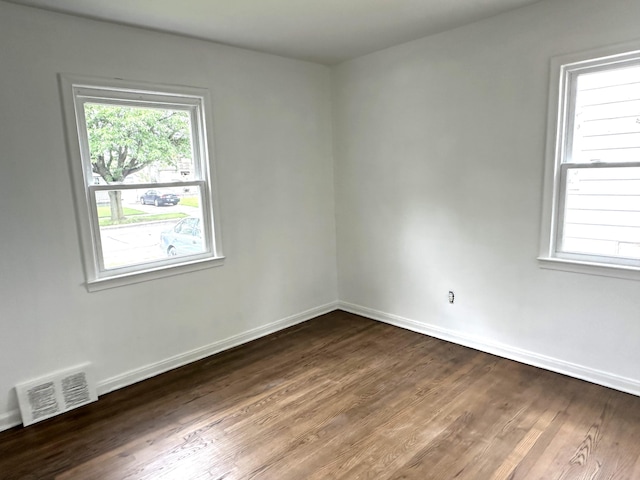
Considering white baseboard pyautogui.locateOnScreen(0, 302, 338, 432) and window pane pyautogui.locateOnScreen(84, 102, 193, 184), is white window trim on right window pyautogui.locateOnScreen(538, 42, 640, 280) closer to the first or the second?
white baseboard pyautogui.locateOnScreen(0, 302, 338, 432)

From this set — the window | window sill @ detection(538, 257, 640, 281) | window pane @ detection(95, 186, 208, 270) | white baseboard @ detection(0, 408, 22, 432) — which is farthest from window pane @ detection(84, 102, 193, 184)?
window sill @ detection(538, 257, 640, 281)

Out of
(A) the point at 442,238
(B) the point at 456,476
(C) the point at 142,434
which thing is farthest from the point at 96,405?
(A) the point at 442,238

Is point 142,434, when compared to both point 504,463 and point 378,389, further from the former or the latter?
point 504,463

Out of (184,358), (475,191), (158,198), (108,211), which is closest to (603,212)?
(475,191)

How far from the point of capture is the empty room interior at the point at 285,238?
2.37 m

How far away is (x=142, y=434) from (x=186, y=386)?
56 centimetres

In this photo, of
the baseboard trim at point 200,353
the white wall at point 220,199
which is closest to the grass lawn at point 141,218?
the white wall at point 220,199

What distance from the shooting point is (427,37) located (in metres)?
3.34

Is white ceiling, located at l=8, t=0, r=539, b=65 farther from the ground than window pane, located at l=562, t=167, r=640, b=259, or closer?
farther from the ground

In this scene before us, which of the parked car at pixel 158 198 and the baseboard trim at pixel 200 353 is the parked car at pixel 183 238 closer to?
the parked car at pixel 158 198

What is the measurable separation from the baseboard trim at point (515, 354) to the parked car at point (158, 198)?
2.19 metres

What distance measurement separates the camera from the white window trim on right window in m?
2.55

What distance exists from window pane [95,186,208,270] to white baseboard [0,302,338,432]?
82 centimetres

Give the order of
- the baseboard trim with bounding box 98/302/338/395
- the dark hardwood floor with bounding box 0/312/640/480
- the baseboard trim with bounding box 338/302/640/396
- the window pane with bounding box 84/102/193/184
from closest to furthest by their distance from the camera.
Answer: the dark hardwood floor with bounding box 0/312/640/480 < the baseboard trim with bounding box 338/302/640/396 < the window pane with bounding box 84/102/193/184 < the baseboard trim with bounding box 98/302/338/395
